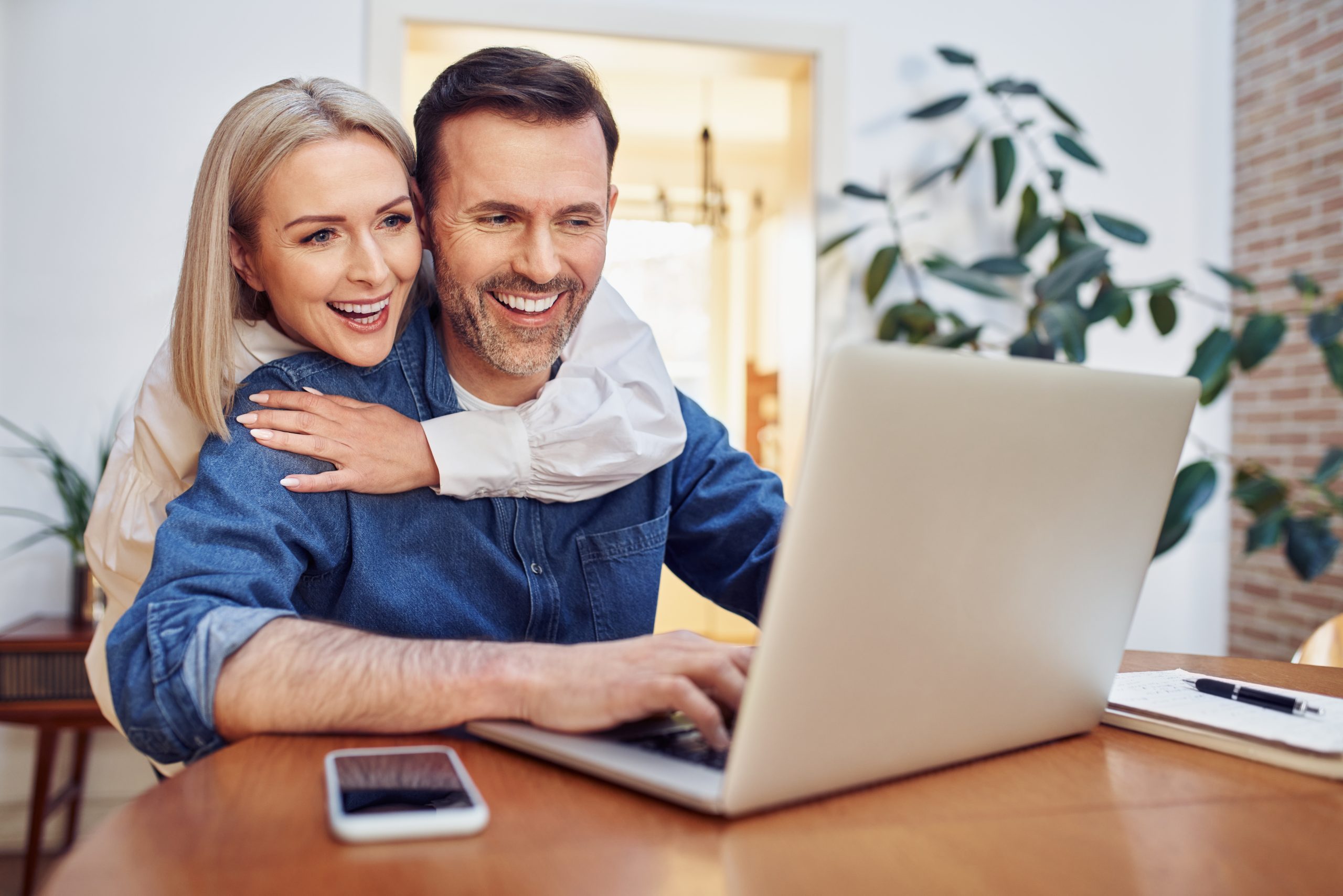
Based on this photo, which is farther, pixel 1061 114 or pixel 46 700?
pixel 1061 114

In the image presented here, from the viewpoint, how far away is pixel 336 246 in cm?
122

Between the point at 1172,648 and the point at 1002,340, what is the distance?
1270mm

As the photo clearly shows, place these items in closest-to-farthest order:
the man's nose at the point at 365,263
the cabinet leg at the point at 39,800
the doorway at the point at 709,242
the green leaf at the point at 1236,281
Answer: the man's nose at the point at 365,263 < the cabinet leg at the point at 39,800 < the green leaf at the point at 1236,281 < the doorway at the point at 709,242

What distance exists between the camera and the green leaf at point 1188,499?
2980 mm

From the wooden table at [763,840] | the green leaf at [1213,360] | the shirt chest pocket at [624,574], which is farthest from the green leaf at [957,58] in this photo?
the wooden table at [763,840]

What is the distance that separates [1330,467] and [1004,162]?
1.28 m

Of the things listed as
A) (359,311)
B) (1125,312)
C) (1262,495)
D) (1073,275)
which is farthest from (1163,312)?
(359,311)

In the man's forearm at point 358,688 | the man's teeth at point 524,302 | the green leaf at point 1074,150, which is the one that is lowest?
the man's forearm at point 358,688

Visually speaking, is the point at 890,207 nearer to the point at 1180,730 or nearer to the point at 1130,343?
the point at 1130,343

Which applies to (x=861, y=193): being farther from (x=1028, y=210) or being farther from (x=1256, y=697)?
(x=1256, y=697)

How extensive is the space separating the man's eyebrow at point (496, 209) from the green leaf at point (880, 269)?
6.70 ft

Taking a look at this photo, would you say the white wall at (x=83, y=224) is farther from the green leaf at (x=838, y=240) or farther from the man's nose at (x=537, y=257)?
the man's nose at (x=537, y=257)

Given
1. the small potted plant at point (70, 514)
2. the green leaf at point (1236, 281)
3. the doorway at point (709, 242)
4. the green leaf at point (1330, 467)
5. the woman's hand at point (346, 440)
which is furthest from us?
A: the doorway at point (709, 242)

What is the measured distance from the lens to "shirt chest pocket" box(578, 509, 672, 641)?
4.57 ft
